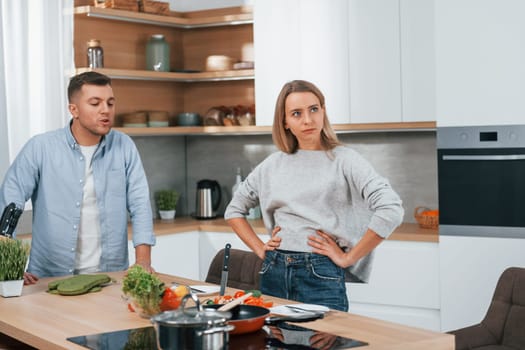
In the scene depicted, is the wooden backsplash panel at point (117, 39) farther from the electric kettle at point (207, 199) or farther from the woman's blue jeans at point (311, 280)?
the woman's blue jeans at point (311, 280)

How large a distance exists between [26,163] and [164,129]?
2073mm

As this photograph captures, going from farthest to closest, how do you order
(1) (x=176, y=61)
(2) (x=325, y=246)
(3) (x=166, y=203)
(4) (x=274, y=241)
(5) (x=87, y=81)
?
(1) (x=176, y=61) → (3) (x=166, y=203) → (5) (x=87, y=81) → (4) (x=274, y=241) → (2) (x=325, y=246)

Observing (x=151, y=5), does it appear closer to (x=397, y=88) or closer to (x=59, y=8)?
(x=59, y=8)

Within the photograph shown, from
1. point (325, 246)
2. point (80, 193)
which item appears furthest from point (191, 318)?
point (80, 193)

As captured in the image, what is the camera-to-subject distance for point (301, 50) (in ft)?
17.0

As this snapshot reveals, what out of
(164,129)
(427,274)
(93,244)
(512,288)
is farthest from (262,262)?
(164,129)

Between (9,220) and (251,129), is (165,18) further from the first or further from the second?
(9,220)

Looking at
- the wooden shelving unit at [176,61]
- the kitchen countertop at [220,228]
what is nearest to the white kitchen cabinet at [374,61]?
the wooden shelving unit at [176,61]

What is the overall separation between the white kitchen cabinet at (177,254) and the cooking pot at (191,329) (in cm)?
305

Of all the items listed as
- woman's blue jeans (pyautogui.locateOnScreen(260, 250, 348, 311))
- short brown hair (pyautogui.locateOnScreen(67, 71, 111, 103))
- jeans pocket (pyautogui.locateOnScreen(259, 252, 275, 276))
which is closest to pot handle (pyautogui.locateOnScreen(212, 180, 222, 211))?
short brown hair (pyautogui.locateOnScreen(67, 71, 111, 103))

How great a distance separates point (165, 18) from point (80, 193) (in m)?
2.35

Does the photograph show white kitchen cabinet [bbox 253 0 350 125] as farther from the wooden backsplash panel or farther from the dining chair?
the dining chair

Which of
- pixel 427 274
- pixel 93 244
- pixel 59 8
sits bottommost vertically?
pixel 427 274

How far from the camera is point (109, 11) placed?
529 cm
